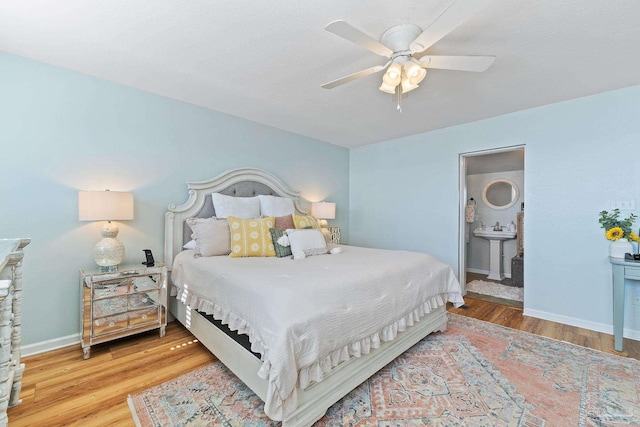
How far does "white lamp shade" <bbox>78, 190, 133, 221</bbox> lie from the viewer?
2240mm

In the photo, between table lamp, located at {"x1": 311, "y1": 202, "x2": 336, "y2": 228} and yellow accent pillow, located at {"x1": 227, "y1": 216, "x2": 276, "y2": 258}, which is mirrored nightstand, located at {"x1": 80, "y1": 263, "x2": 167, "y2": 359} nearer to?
yellow accent pillow, located at {"x1": 227, "y1": 216, "x2": 276, "y2": 258}

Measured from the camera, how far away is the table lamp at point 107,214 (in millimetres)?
2244

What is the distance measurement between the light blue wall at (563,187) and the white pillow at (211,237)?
2.88 metres

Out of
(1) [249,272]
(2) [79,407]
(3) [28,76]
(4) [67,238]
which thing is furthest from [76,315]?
(3) [28,76]

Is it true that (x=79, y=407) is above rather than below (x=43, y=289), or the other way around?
below

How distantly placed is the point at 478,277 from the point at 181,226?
198 inches

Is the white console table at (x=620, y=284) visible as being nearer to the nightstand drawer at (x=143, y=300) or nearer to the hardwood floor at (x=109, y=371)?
the hardwood floor at (x=109, y=371)

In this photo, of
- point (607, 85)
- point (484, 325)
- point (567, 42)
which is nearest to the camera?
point (567, 42)

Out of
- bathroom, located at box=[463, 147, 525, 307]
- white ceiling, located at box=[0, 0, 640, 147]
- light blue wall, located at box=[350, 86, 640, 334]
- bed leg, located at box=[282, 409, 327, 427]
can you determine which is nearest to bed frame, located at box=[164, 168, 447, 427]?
bed leg, located at box=[282, 409, 327, 427]

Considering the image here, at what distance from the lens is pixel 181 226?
298 cm

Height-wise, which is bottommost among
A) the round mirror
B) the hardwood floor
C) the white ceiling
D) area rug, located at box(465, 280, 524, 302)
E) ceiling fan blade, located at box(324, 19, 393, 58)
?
the hardwood floor

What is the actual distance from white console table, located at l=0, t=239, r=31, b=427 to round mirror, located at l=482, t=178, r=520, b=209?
6.20 m

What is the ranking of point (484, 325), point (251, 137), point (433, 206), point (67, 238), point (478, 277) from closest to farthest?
point (67, 238), point (484, 325), point (251, 137), point (433, 206), point (478, 277)

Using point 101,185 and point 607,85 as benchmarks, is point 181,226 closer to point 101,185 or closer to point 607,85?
point 101,185
